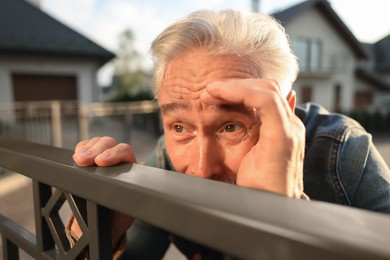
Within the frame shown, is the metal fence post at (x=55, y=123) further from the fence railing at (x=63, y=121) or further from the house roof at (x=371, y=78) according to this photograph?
the house roof at (x=371, y=78)

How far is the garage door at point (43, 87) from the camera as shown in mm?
12555

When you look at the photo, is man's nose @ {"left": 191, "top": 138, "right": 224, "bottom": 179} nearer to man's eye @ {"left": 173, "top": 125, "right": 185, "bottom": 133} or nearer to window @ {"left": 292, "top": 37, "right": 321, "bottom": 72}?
man's eye @ {"left": 173, "top": 125, "right": 185, "bottom": 133}

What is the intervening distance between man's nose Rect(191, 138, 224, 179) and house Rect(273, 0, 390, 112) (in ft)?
61.3

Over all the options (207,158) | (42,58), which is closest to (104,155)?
(207,158)

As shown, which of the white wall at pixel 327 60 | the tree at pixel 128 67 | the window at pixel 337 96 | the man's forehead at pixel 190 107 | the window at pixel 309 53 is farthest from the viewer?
the tree at pixel 128 67

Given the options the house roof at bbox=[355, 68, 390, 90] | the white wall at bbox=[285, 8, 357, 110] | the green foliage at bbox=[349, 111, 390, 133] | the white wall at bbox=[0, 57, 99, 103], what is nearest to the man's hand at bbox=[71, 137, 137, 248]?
the white wall at bbox=[0, 57, 99, 103]

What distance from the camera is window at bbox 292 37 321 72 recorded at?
19.5m

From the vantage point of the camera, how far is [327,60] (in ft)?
68.6

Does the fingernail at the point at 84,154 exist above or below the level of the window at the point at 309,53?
below

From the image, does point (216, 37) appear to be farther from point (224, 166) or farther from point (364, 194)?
point (364, 194)

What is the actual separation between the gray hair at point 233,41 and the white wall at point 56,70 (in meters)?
13.0

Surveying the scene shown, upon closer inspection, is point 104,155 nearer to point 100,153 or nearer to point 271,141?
point 100,153

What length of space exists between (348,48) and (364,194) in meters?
23.4

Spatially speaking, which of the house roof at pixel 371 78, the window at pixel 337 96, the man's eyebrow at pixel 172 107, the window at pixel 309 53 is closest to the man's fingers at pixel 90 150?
the man's eyebrow at pixel 172 107
